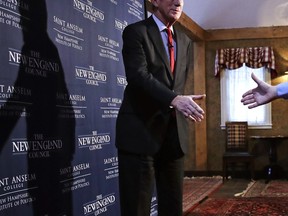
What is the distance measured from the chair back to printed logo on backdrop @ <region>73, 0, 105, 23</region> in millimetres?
5432

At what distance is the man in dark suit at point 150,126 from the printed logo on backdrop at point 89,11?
41.5 inches

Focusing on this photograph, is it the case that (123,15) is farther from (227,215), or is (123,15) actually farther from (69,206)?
(227,215)

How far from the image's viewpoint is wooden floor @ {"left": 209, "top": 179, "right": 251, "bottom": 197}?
20.8 feet

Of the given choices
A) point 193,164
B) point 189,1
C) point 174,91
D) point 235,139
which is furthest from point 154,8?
point 193,164

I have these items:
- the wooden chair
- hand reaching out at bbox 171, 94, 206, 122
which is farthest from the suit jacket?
the wooden chair

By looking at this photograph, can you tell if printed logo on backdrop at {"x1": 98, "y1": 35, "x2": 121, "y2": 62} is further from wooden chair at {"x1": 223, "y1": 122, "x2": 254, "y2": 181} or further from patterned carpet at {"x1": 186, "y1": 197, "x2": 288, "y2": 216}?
wooden chair at {"x1": 223, "y1": 122, "x2": 254, "y2": 181}

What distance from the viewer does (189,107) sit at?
1.66 metres

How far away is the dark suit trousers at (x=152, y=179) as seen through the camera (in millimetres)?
1866

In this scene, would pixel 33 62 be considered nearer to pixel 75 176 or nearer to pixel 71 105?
pixel 71 105

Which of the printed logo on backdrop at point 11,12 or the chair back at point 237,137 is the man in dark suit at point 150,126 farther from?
the chair back at point 237,137

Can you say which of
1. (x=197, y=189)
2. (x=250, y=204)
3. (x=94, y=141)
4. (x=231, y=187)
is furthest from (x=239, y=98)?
(x=94, y=141)

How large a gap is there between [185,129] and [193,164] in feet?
23.1

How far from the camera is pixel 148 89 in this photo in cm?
178

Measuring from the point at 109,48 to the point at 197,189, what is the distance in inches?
159
